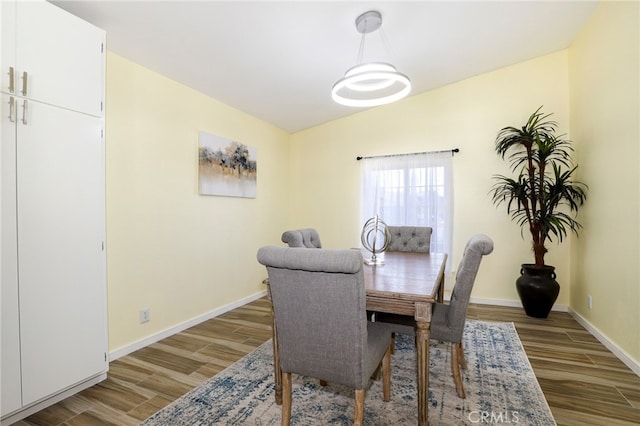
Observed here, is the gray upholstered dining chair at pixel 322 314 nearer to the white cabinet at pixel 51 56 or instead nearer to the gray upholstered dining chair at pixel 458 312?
the gray upholstered dining chair at pixel 458 312

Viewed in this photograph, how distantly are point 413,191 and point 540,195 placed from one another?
139 cm

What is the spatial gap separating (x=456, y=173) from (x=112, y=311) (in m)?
3.94

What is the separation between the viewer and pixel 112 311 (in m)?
2.40

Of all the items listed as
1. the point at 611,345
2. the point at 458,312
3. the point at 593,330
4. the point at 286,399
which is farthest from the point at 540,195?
the point at 286,399

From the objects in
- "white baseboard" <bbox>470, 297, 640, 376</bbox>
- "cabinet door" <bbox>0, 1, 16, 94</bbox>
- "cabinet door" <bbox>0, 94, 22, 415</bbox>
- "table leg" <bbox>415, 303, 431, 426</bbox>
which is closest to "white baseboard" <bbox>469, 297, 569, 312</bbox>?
"white baseboard" <bbox>470, 297, 640, 376</bbox>

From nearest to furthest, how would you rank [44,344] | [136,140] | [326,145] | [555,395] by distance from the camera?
[44,344] < [555,395] < [136,140] < [326,145]

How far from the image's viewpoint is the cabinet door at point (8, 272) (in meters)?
1.57

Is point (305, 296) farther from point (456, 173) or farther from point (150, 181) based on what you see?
point (456, 173)

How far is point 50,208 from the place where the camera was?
1.77 meters

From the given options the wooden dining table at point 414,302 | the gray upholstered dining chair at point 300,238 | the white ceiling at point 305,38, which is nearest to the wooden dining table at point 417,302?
the wooden dining table at point 414,302

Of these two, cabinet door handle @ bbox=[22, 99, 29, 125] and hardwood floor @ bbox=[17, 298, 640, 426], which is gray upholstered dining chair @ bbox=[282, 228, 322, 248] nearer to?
hardwood floor @ bbox=[17, 298, 640, 426]

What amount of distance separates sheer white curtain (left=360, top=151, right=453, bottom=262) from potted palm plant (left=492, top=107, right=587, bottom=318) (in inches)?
25.5

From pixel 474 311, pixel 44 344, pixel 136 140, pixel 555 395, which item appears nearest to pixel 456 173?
pixel 474 311

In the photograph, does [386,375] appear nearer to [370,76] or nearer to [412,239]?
[412,239]
